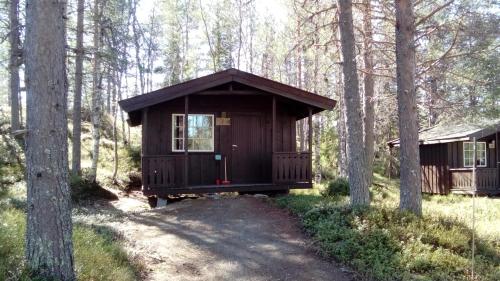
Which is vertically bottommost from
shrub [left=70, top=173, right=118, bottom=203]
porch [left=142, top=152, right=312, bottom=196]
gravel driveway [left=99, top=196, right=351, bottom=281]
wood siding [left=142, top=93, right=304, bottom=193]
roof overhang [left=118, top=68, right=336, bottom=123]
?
gravel driveway [left=99, top=196, right=351, bottom=281]

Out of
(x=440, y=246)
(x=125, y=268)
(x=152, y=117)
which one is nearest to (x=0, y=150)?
(x=152, y=117)

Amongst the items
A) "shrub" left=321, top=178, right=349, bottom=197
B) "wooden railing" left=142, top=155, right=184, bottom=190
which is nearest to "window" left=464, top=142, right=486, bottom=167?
"shrub" left=321, top=178, right=349, bottom=197

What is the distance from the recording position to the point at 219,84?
39.9 ft

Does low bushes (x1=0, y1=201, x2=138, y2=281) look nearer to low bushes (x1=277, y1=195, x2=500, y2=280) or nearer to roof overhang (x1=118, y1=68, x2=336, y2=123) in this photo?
low bushes (x1=277, y1=195, x2=500, y2=280)

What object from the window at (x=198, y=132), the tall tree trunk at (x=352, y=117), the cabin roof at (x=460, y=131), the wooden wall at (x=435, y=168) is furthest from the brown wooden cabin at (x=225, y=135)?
the wooden wall at (x=435, y=168)

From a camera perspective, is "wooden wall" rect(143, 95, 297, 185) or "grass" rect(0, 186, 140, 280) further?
"wooden wall" rect(143, 95, 297, 185)

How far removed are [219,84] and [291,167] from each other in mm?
3355

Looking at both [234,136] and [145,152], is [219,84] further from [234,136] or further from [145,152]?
[145,152]

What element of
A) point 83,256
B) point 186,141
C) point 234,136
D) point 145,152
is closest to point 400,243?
point 83,256

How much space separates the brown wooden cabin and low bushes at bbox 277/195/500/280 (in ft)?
14.2

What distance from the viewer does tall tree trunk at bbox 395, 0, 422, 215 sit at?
26.7 feet

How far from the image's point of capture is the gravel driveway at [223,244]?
618cm

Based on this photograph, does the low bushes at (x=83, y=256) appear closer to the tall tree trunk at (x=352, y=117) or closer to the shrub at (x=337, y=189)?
the tall tree trunk at (x=352, y=117)

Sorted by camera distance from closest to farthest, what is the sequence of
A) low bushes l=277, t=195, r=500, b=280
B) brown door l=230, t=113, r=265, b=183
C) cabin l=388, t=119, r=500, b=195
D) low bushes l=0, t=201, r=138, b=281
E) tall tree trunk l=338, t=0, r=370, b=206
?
low bushes l=0, t=201, r=138, b=281 → low bushes l=277, t=195, r=500, b=280 → tall tree trunk l=338, t=0, r=370, b=206 → brown door l=230, t=113, r=265, b=183 → cabin l=388, t=119, r=500, b=195
